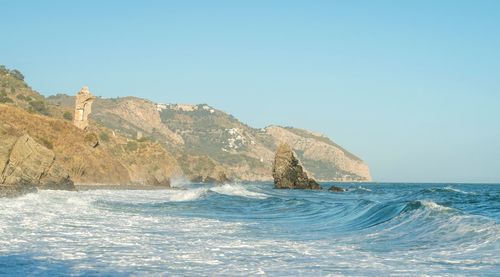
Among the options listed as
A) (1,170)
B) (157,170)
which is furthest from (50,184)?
(157,170)

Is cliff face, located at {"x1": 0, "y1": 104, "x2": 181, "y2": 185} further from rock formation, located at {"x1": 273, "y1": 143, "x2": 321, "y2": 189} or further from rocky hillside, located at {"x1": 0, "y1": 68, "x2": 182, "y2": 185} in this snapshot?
rock formation, located at {"x1": 273, "y1": 143, "x2": 321, "y2": 189}

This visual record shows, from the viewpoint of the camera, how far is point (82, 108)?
96.6 m

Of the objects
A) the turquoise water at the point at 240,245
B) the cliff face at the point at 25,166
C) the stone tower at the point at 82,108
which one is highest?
the stone tower at the point at 82,108

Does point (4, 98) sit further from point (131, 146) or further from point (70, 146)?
point (70, 146)

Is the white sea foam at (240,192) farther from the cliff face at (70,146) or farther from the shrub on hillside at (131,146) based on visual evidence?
the shrub on hillside at (131,146)

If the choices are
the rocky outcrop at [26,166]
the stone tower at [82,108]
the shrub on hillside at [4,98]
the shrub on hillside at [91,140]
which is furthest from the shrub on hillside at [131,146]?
the rocky outcrop at [26,166]

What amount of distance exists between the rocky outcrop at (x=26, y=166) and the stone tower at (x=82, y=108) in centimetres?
4808

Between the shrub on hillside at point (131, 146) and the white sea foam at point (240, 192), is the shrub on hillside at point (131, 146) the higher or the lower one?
the higher one

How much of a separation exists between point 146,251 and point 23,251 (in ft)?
10.2

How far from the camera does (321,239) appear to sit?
20938 millimetres

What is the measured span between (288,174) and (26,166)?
6148 cm

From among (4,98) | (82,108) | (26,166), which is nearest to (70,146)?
(82,108)

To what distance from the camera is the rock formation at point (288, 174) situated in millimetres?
98312

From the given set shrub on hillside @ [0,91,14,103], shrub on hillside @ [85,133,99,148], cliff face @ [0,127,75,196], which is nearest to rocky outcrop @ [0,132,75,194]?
cliff face @ [0,127,75,196]
